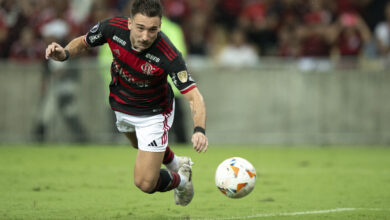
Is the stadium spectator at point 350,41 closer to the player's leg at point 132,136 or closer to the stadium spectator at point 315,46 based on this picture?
the stadium spectator at point 315,46

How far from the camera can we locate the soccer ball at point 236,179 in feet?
22.7

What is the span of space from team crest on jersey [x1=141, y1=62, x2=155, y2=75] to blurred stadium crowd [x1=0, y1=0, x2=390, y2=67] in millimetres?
8275

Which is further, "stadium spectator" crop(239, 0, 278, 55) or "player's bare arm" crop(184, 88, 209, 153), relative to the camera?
"stadium spectator" crop(239, 0, 278, 55)

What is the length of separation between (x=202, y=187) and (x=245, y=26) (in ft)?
27.9

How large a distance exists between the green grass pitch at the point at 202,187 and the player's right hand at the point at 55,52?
1.61m

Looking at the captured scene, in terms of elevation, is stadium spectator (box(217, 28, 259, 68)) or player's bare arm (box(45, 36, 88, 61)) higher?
player's bare arm (box(45, 36, 88, 61))

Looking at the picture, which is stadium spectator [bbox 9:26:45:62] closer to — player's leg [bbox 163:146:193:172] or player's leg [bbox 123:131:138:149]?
player's leg [bbox 123:131:138:149]

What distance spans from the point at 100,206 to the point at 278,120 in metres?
8.21

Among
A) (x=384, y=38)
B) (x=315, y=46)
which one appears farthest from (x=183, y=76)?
(x=384, y=38)

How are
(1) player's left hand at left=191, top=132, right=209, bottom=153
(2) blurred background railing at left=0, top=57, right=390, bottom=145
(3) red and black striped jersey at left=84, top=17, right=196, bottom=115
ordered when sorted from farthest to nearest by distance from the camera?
(2) blurred background railing at left=0, top=57, right=390, bottom=145 → (3) red and black striped jersey at left=84, top=17, right=196, bottom=115 → (1) player's left hand at left=191, top=132, right=209, bottom=153

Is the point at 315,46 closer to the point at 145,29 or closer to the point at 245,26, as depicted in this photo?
the point at 245,26

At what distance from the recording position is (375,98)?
15047 mm

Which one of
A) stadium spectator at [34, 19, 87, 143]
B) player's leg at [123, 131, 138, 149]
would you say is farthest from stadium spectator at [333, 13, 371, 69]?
player's leg at [123, 131, 138, 149]

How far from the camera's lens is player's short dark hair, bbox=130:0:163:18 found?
20.9 ft
